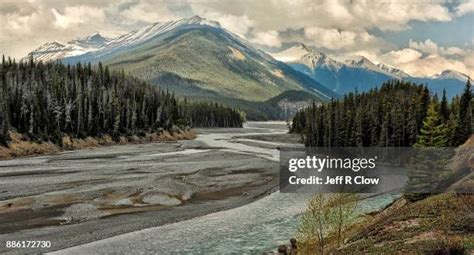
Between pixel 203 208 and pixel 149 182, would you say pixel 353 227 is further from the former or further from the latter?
pixel 149 182

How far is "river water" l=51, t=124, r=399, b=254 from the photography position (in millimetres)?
35531

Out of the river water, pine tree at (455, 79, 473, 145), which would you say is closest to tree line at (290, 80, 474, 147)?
pine tree at (455, 79, 473, 145)

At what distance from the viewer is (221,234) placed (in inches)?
1586

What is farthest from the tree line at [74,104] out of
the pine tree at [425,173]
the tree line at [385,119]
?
the pine tree at [425,173]

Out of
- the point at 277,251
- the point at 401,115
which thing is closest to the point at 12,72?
the point at 401,115

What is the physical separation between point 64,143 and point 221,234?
96.7 m

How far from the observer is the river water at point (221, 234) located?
35531 mm

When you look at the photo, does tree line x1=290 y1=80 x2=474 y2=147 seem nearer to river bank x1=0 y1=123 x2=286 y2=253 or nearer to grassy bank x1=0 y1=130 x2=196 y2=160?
river bank x1=0 y1=123 x2=286 y2=253

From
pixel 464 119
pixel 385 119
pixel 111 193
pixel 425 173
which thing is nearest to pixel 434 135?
pixel 425 173

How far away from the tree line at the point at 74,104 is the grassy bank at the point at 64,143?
1963 mm

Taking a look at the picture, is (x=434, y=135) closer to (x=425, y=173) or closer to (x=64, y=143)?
(x=425, y=173)

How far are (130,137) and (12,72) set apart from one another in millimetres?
42901

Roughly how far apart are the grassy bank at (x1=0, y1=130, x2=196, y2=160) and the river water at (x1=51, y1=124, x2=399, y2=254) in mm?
70397

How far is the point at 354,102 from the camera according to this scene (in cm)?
13600
